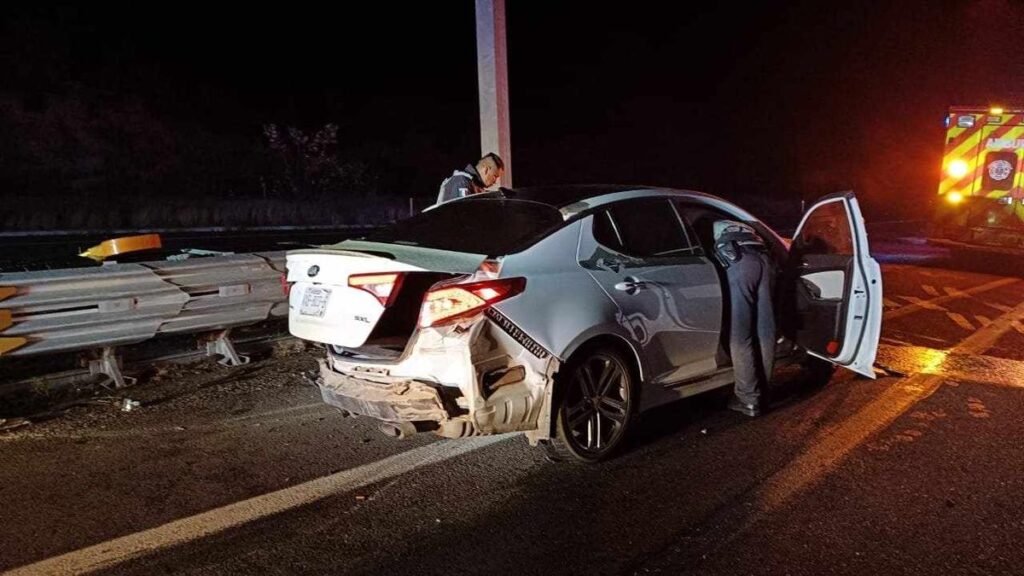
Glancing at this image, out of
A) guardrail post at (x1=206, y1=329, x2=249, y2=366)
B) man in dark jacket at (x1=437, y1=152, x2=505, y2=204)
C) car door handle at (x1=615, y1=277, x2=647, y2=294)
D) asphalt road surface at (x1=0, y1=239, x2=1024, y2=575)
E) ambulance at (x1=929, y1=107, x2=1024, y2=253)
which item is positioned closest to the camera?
asphalt road surface at (x1=0, y1=239, x2=1024, y2=575)

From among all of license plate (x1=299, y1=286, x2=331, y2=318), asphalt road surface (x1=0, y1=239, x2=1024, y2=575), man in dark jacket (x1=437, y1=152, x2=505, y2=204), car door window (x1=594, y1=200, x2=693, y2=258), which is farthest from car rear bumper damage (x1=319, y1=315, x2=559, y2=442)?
man in dark jacket (x1=437, y1=152, x2=505, y2=204)

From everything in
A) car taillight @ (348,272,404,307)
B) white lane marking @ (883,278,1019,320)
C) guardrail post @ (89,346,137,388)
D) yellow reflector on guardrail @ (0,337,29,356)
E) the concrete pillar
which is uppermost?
the concrete pillar

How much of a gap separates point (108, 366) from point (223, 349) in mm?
917

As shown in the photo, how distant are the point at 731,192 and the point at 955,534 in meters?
39.1

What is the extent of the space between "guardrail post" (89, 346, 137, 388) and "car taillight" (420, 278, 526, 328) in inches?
118

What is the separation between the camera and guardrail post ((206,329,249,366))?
21.0ft

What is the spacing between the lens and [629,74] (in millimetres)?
60969

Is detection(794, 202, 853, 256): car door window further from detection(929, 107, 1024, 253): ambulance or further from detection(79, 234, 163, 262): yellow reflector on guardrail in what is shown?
detection(929, 107, 1024, 253): ambulance

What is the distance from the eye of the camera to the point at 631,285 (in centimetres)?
459

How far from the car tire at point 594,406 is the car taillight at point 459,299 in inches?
23.8

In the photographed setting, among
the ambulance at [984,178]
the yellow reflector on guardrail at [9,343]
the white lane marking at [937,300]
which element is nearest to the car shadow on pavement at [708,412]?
the white lane marking at [937,300]

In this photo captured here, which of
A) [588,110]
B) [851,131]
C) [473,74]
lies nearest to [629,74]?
[588,110]

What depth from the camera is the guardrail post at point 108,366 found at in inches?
224

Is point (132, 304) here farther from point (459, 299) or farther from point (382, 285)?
point (459, 299)
